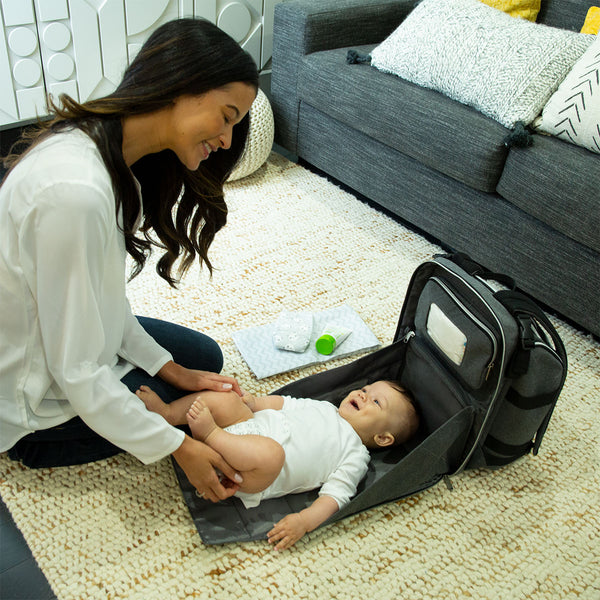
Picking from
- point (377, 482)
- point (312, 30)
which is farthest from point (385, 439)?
point (312, 30)

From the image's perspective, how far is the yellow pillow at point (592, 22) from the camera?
6.72 feet

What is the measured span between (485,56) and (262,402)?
1.29 metres

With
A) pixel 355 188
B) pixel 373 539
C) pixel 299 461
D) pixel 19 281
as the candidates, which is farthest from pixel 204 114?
pixel 355 188

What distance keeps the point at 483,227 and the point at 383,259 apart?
1.08 feet

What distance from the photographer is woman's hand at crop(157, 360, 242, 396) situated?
4.39ft

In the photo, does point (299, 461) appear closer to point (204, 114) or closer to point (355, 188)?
point (204, 114)

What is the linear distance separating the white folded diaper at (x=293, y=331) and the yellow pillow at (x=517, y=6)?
136 centimetres

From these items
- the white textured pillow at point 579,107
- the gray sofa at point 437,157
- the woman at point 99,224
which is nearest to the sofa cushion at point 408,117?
the gray sofa at point 437,157

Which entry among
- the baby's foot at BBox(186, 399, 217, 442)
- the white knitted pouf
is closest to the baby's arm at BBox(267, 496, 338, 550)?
the baby's foot at BBox(186, 399, 217, 442)

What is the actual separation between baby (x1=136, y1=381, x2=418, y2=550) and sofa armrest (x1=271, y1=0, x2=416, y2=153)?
1.44 metres

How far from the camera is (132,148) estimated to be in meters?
1.05

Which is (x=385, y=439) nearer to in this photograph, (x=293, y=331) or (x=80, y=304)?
(x=293, y=331)

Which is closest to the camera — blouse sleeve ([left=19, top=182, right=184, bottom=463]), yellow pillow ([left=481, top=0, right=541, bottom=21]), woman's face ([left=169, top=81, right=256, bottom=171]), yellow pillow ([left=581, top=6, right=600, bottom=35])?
blouse sleeve ([left=19, top=182, right=184, bottom=463])

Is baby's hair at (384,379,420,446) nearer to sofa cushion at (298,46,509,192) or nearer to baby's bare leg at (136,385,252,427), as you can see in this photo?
baby's bare leg at (136,385,252,427)
